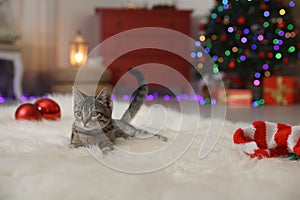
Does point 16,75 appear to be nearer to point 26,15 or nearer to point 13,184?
point 26,15

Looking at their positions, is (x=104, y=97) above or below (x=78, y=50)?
above

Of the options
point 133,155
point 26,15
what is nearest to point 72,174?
point 133,155

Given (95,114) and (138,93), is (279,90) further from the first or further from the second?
Result: (95,114)

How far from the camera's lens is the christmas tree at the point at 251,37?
3.61 meters

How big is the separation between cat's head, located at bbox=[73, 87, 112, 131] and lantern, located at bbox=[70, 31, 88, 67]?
2958 mm

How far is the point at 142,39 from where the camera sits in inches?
163

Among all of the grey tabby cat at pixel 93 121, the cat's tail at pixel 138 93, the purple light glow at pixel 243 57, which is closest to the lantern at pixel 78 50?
the purple light glow at pixel 243 57

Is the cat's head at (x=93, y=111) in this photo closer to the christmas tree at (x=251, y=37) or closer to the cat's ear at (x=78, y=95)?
the cat's ear at (x=78, y=95)

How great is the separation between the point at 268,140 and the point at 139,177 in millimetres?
477

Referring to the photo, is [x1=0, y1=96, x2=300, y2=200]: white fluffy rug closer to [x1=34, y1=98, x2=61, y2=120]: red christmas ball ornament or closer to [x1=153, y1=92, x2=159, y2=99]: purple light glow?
[x1=34, y1=98, x2=61, y2=120]: red christmas ball ornament

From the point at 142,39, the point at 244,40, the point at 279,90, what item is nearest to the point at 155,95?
the point at 142,39

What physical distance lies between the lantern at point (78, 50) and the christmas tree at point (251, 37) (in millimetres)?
1235

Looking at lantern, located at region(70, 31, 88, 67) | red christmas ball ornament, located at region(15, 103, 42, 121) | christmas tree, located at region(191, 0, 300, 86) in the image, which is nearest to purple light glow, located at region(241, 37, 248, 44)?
christmas tree, located at region(191, 0, 300, 86)

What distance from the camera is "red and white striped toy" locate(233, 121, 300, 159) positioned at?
116cm
